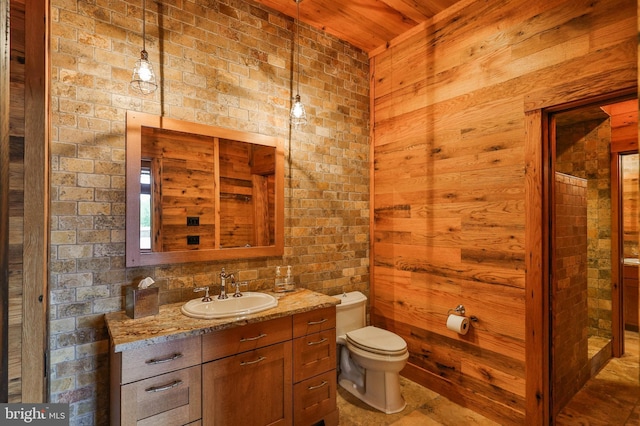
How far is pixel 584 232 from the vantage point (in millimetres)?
2680

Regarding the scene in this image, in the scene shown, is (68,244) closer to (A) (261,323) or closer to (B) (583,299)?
(A) (261,323)

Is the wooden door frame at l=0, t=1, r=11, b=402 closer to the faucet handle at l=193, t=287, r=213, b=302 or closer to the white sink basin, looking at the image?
the white sink basin

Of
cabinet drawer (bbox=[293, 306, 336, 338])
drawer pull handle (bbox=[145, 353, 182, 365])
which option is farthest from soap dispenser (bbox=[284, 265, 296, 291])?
drawer pull handle (bbox=[145, 353, 182, 365])

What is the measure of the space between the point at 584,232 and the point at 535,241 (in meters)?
1.02

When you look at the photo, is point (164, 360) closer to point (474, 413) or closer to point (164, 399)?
point (164, 399)

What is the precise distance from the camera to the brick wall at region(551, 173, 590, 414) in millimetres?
2262

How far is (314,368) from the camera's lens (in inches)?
81.4

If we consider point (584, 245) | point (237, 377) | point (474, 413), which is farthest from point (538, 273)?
point (237, 377)

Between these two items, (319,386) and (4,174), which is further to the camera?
(319,386)

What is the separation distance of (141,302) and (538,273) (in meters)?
2.39

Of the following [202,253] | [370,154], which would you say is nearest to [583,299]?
[370,154]

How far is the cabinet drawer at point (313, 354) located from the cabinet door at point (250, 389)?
6cm

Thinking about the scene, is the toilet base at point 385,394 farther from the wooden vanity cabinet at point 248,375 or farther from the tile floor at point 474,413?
the wooden vanity cabinet at point 248,375

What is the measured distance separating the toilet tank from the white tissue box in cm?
141
